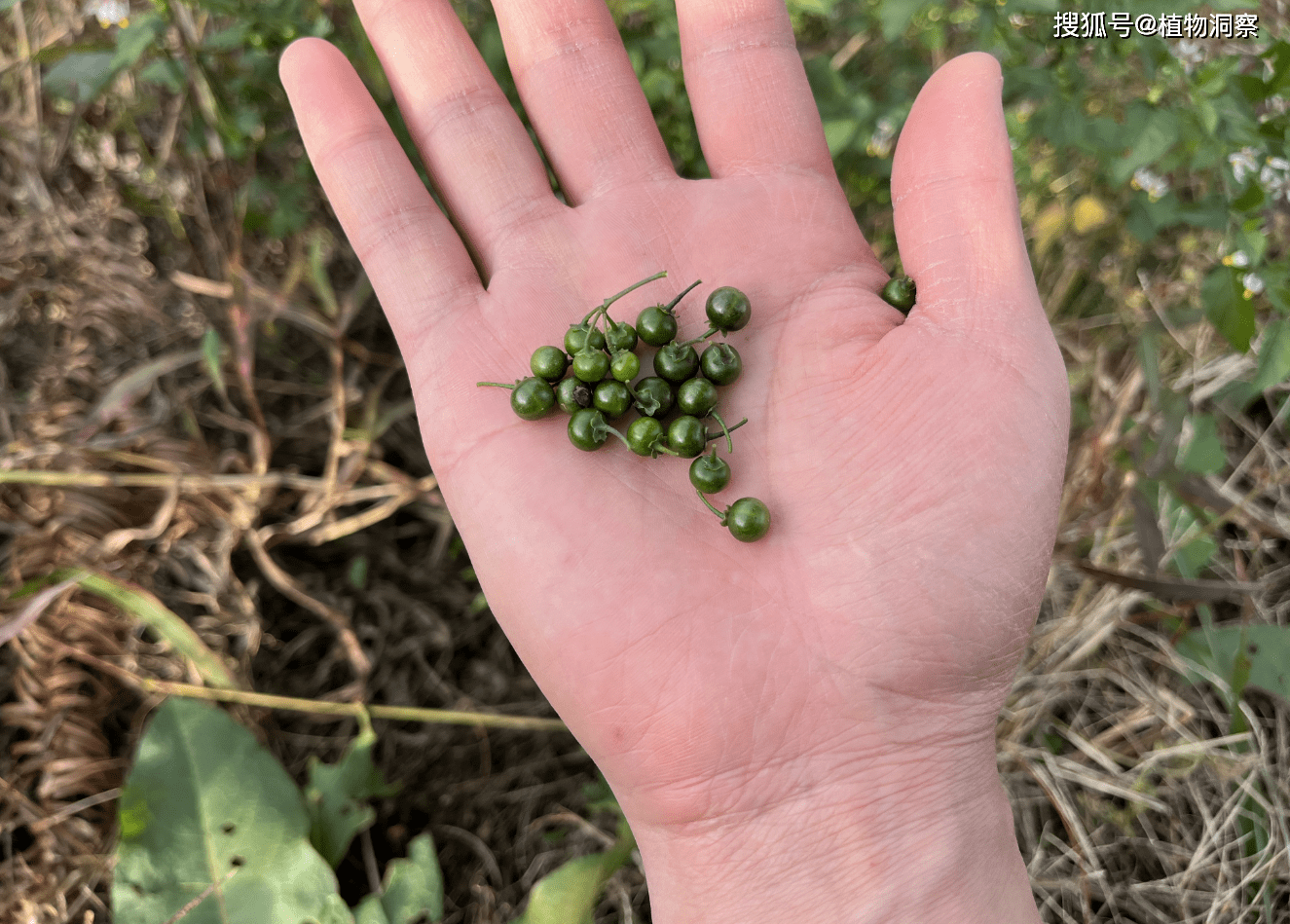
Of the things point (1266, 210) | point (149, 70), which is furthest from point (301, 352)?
point (1266, 210)

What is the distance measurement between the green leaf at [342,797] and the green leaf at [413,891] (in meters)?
0.40

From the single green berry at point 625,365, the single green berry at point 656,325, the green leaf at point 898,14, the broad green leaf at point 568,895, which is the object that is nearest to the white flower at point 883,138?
the green leaf at point 898,14

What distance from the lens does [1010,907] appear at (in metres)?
3.46

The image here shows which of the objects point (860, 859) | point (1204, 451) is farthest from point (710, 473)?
point (1204, 451)

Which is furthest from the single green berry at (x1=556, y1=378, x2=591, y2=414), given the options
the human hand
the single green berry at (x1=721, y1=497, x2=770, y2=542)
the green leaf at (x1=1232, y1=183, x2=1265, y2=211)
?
the green leaf at (x1=1232, y1=183, x2=1265, y2=211)

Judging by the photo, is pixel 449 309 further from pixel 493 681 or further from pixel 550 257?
pixel 493 681

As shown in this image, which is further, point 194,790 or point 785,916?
point 194,790

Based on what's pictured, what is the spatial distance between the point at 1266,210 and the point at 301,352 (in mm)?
5496

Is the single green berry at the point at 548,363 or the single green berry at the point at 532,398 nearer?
the single green berry at the point at 532,398

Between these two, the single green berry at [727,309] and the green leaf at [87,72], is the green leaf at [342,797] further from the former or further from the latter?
the green leaf at [87,72]

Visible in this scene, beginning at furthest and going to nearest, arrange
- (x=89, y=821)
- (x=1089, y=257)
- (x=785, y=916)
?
1. (x=1089, y=257)
2. (x=89, y=821)
3. (x=785, y=916)

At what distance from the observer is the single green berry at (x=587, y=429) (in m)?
3.62

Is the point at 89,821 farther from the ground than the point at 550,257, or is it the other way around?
the point at 550,257

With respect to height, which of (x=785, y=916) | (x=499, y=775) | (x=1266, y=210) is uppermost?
(x=1266, y=210)
